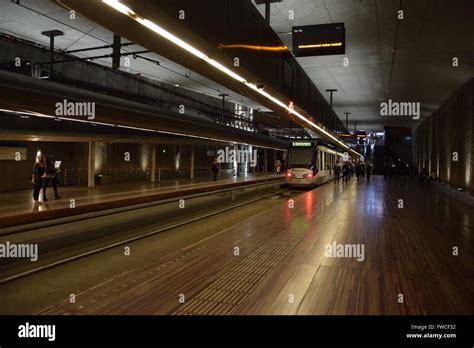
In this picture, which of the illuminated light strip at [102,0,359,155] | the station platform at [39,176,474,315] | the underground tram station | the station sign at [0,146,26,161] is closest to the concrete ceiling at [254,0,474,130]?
the underground tram station

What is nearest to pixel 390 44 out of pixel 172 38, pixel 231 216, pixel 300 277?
pixel 231 216

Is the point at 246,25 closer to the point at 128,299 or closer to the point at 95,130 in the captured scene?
the point at 128,299

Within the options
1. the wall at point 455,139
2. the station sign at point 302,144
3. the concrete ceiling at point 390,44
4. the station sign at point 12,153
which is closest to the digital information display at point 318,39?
the concrete ceiling at point 390,44

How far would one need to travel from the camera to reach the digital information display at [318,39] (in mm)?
7668

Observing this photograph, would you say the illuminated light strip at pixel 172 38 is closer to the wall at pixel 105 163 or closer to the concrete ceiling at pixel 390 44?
the concrete ceiling at pixel 390 44

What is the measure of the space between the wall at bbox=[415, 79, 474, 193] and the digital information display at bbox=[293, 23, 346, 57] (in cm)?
911

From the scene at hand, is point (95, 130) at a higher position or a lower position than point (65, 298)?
higher

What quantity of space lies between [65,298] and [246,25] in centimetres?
512

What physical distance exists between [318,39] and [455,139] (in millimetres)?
12953

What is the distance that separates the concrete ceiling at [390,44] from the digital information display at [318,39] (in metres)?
0.48

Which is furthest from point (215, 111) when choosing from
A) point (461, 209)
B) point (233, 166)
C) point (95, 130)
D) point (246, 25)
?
point (246, 25)

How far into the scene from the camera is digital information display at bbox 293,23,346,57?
25.2 ft

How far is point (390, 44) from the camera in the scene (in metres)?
10.3
